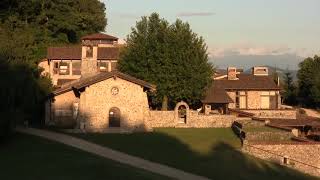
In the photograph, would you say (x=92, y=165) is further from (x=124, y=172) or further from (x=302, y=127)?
(x=302, y=127)

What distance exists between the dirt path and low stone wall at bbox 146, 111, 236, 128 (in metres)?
10.9

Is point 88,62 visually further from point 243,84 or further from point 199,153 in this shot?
point 243,84

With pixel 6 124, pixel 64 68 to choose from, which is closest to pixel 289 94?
pixel 64 68

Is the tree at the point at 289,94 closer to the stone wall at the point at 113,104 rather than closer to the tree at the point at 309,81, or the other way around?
the tree at the point at 309,81

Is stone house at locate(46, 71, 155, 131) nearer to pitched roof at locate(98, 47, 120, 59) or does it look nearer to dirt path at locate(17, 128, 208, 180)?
dirt path at locate(17, 128, 208, 180)

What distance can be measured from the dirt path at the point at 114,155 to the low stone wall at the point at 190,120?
428 inches

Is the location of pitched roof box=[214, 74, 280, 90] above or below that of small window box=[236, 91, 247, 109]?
above

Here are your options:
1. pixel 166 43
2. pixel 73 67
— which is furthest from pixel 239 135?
pixel 73 67

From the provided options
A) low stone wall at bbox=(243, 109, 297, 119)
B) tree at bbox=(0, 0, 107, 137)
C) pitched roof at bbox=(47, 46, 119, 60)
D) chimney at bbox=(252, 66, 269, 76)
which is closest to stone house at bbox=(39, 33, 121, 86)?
pitched roof at bbox=(47, 46, 119, 60)

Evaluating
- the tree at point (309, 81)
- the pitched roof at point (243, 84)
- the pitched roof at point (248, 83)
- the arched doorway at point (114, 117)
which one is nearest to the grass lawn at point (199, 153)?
the arched doorway at point (114, 117)

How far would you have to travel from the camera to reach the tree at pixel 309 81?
250 feet

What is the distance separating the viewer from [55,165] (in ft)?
96.1

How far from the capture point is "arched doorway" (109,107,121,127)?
44.7 meters

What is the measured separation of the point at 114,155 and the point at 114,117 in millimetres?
10720
